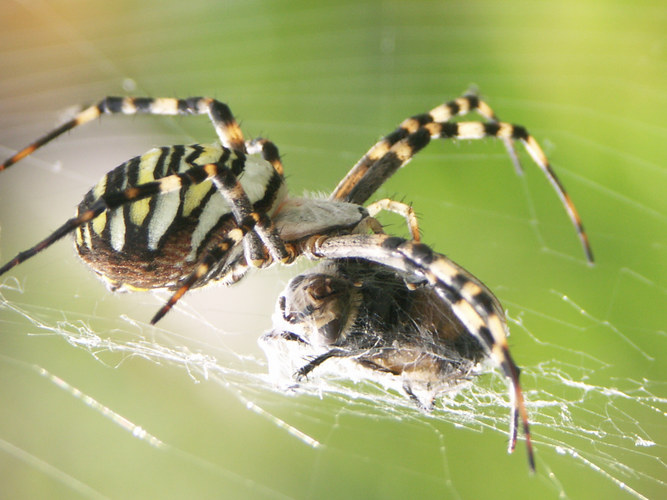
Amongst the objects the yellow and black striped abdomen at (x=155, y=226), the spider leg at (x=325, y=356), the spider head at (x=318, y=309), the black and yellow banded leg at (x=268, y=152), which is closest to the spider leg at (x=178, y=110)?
the black and yellow banded leg at (x=268, y=152)

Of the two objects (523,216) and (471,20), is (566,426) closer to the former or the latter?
(523,216)

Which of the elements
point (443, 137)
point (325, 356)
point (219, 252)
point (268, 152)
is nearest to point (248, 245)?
point (219, 252)

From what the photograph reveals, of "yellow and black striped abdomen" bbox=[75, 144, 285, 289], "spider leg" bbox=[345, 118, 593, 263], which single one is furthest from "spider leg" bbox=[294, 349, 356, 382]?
"spider leg" bbox=[345, 118, 593, 263]

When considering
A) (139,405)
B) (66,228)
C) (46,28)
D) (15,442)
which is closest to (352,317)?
(66,228)

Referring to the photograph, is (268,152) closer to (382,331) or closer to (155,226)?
(155,226)

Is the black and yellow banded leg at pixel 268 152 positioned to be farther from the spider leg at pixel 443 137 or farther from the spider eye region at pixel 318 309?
the spider eye region at pixel 318 309

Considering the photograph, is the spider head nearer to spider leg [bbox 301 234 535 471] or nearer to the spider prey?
the spider prey
